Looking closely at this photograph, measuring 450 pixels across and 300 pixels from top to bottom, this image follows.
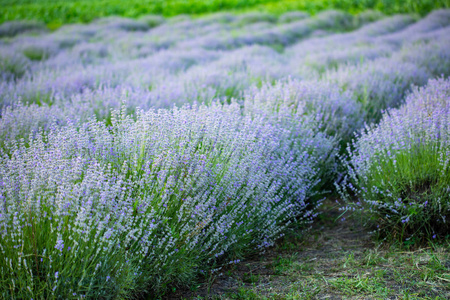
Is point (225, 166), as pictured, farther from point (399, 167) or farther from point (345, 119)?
point (345, 119)

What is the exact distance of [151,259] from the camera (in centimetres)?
185

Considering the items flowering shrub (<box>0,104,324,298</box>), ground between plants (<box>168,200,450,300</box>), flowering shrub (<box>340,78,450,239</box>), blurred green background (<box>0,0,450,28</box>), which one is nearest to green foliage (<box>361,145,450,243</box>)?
flowering shrub (<box>340,78,450,239</box>)

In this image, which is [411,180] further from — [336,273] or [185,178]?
[185,178]

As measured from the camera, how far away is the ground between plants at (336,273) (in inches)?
77.4

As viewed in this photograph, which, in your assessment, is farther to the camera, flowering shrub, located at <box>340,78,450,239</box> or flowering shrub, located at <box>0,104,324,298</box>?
flowering shrub, located at <box>340,78,450,239</box>

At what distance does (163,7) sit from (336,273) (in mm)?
17228

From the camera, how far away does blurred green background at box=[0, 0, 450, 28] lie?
14117mm

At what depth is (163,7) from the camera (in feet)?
56.3

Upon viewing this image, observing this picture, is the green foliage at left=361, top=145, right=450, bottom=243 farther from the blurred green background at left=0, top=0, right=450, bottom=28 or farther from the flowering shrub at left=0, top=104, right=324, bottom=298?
the blurred green background at left=0, top=0, right=450, bottom=28

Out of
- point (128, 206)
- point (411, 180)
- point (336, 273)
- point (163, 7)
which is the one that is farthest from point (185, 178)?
point (163, 7)

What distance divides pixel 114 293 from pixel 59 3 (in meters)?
17.6

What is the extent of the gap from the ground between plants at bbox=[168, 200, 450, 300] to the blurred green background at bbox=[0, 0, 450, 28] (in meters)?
13.8

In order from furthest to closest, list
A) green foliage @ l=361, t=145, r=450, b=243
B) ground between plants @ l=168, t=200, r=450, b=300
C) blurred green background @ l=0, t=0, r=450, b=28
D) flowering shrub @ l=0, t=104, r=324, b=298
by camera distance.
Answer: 1. blurred green background @ l=0, t=0, r=450, b=28
2. green foliage @ l=361, t=145, r=450, b=243
3. ground between plants @ l=168, t=200, r=450, b=300
4. flowering shrub @ l=0, t=104, r=324, b=298

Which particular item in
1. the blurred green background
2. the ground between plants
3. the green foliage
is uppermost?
the blurred green background
